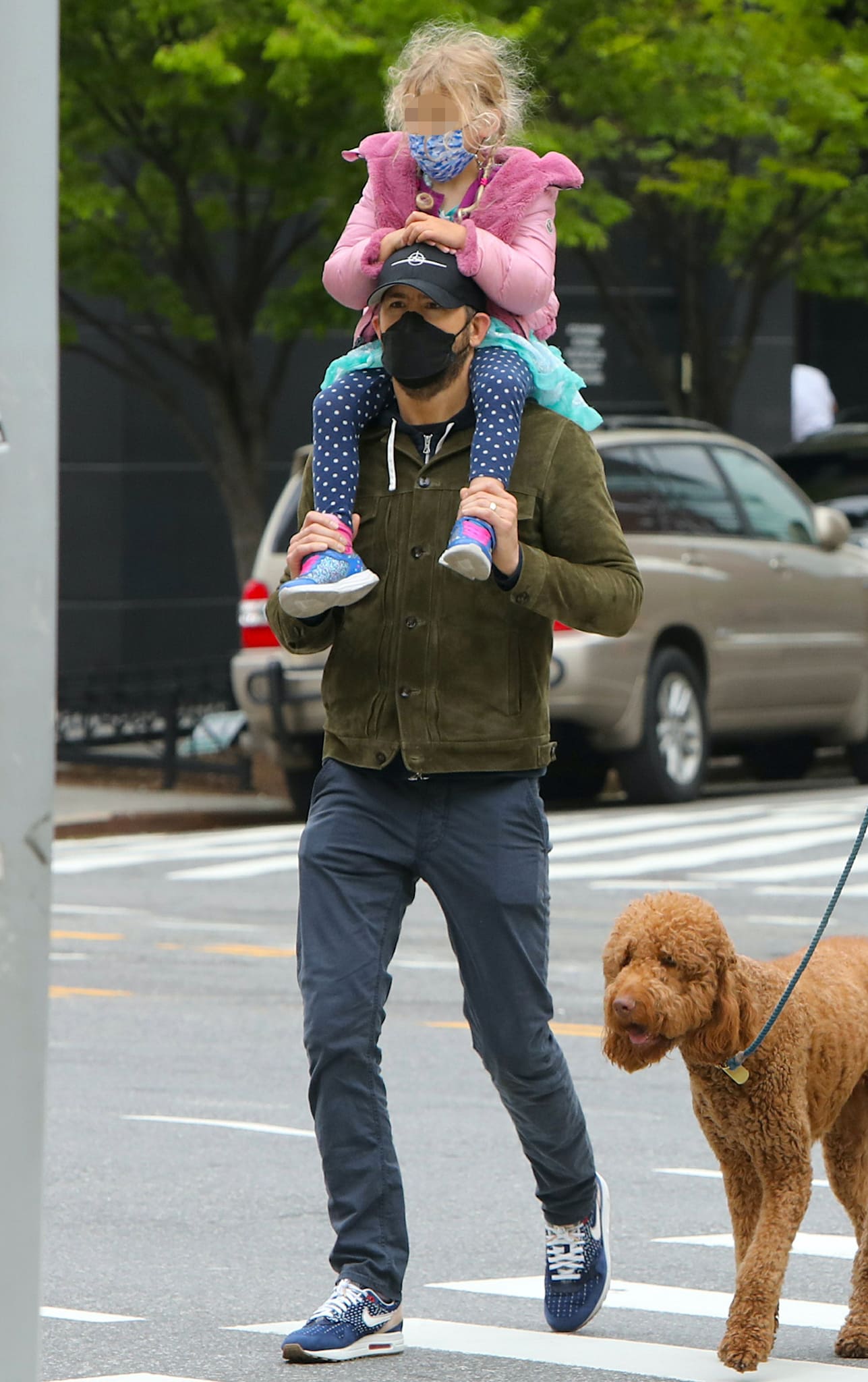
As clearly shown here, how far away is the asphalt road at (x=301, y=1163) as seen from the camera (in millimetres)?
4848

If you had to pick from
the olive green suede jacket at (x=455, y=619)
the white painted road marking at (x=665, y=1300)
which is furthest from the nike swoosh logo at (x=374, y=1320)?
the olive green suede jacket at (x=455, y=619)

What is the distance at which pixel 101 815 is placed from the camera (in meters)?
16.5

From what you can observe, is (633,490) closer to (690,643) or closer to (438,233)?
(690,643)

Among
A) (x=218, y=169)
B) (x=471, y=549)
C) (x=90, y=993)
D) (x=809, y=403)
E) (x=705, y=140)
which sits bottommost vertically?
(x=90, y=993)

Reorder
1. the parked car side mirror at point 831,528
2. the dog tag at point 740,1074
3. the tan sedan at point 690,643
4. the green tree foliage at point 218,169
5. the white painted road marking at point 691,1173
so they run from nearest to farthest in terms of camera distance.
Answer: the dog tag at point 740,1074 < the white painted road marking at point 691,1173 < the tan sedan at point 690,643 < the parked car side mirror at point 831,528 < the green tree foliage at point 218,169

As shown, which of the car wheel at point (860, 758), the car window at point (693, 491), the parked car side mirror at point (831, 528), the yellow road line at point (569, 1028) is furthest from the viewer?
the car wheel at point (860, 758)

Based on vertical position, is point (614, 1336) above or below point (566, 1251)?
below

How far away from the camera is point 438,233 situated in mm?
4574

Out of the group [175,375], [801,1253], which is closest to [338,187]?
[175,375]

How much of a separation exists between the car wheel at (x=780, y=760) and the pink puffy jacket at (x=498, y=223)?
1326 cm

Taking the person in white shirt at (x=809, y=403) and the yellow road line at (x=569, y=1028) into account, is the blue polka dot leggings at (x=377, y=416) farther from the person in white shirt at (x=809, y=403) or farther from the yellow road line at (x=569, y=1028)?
the person in white shirt at (x=809, y=403)

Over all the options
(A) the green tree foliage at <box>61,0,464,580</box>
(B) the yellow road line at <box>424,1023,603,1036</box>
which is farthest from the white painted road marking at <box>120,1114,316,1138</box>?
(A) the green tree foliage at <box>61,0,464,580</box>

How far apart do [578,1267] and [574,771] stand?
1169 centimetres

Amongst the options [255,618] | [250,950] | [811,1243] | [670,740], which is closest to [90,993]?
[250,950]
